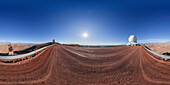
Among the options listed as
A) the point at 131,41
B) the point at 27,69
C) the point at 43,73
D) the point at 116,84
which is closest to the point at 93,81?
the point at 116,84

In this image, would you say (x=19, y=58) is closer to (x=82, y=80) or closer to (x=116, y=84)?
(x=82, y=80)

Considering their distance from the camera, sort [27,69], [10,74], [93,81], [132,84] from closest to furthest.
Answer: [132,84]
[93,81]
[10,74]
[27,69]

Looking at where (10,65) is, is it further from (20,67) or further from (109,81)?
(109,81)

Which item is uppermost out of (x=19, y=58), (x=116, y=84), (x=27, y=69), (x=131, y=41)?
(x=131, y=41)

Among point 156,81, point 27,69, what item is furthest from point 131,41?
point 27,69

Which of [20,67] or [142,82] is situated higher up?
[20,67]

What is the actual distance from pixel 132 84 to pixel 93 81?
2.32 metres

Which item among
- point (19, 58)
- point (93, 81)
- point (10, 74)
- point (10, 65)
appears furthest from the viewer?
point (19, 58)

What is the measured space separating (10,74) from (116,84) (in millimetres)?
7153

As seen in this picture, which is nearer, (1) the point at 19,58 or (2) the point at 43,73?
(2) the point at 43,73

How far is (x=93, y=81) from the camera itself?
4457mm

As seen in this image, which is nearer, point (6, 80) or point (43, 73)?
point (6, 80)

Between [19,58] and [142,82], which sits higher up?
[19,58]

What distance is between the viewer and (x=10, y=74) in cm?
487
